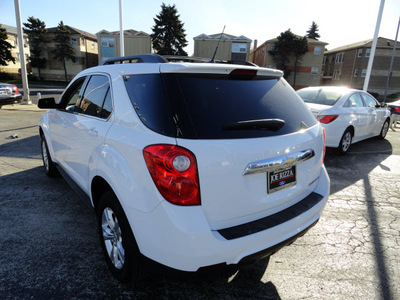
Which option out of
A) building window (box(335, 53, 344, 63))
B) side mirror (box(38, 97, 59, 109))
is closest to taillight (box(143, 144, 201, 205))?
side mirror (box(38, 97, 59, 109))

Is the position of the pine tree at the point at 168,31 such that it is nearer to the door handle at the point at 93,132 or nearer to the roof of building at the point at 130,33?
the roof of building at the point at 130,33

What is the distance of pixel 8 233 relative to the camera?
2.95 m

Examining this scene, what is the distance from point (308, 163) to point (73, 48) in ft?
186

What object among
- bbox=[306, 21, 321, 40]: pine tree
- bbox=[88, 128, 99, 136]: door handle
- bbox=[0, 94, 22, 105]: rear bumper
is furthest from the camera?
bbox=[306, 21, 321, 40]: pine tree

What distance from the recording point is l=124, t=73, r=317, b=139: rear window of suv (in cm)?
178

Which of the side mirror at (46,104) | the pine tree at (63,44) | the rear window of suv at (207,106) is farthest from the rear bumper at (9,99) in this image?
the pine tree at (63,44)

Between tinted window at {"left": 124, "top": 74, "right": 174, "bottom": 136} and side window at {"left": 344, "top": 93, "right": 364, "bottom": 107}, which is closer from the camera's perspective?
tinted window at {"left": 124, "top": 74, "right": 174, "bottom": 136}

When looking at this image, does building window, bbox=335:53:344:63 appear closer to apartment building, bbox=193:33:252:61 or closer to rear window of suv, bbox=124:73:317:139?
apartment building, bbox=193:33:252:61

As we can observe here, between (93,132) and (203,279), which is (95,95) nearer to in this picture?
(93,132)

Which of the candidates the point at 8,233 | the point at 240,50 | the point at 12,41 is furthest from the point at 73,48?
the point at 8,233

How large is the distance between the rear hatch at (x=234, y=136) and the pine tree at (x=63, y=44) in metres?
53.9

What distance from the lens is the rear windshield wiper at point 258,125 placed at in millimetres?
1860

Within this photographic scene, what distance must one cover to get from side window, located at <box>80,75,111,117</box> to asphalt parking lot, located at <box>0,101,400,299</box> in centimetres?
133

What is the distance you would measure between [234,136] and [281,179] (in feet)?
1.71
